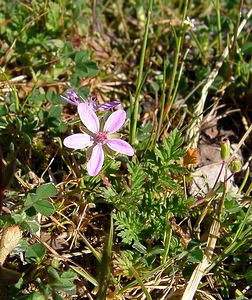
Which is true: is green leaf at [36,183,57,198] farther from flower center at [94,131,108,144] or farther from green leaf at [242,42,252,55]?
green leaf at [242,42,252,55]

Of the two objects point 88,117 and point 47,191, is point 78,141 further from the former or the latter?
point 47,191

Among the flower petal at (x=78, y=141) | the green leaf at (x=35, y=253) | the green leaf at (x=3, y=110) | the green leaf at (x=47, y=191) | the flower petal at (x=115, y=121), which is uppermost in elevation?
the flower petal at (x=115, y=121)

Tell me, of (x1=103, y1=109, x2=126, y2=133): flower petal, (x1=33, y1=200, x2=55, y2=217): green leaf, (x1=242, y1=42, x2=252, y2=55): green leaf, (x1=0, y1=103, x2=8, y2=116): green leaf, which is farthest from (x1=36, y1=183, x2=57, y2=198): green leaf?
(x1=242, y1=42, x2=252, y2=55): green leaf

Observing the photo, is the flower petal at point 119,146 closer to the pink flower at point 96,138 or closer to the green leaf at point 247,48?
the pink flower at point 96,138

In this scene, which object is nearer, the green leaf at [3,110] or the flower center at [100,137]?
the flower center at [100,137]

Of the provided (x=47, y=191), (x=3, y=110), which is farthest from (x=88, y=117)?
(x=3, y=110)

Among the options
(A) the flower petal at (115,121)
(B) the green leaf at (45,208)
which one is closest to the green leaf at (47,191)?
(B) the green leaf at (45,208)
